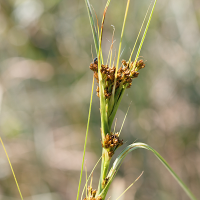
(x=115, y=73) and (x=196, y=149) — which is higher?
(x=115, y=73)

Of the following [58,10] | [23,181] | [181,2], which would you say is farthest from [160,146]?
[58,10]

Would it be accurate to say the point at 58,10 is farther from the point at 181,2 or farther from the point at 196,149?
the point at 196,149

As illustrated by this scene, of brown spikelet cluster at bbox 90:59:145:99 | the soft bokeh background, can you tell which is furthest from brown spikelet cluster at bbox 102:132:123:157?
the soft bokeh background

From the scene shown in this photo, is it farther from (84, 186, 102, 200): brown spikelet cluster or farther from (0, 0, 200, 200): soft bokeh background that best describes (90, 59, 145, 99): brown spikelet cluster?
(0, 0, 200, 200): soft bokeh background

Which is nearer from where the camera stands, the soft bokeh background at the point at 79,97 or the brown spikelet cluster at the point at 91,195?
the brown spikelet cluster at the point at 91,195

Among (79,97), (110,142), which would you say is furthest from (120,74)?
(79,97)

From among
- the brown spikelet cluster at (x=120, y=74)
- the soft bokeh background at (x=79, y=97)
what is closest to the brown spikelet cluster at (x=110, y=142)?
the brown spikelet cluster at (x=120, y=74)

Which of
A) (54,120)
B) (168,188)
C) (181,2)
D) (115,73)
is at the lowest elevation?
(168,188)

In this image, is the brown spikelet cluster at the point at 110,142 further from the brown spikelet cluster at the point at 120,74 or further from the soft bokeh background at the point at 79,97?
the soft bokeh background at the point at 79,97
